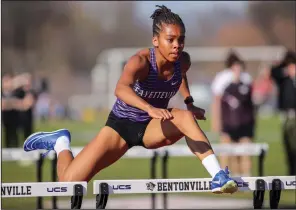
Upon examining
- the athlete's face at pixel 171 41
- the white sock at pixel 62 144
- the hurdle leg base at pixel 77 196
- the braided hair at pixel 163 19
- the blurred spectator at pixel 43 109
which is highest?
the blurred spectator at pixel 43 109

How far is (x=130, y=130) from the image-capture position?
784cm

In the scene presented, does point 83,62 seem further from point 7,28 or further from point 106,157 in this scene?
point 106,157

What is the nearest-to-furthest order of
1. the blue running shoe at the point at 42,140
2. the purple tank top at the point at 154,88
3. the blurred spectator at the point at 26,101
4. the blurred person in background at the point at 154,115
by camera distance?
the blurred person in background at the point at 154,115
the purple tank top at the point at 154,88
the blue running shoe at the point at 42,140
the blurred spectator at the point at 26,101

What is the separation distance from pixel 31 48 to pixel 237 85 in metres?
28.4

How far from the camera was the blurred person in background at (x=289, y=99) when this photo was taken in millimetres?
15508

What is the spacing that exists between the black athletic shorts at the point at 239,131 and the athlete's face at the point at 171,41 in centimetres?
868

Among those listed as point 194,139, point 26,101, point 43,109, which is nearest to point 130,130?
point 194,139

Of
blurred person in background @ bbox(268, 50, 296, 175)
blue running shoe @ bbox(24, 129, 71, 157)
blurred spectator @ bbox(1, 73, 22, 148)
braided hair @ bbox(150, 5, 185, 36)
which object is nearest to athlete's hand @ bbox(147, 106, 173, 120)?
braided hair @ bbox(150, 5, 185, 36)

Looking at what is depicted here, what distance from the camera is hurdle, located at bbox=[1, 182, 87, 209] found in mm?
7230

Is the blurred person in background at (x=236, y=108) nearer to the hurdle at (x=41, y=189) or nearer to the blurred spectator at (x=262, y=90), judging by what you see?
the hurdle at (x=41, y=189)


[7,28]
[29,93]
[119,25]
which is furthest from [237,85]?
[119,25]

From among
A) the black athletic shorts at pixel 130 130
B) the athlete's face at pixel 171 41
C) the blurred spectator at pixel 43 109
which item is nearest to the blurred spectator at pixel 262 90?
the blurred spectator at pixel 43 109

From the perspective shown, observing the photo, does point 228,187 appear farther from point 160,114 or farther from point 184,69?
point 184,69

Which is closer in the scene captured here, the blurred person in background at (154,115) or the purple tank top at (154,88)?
the blurred person in background at (154,115)
